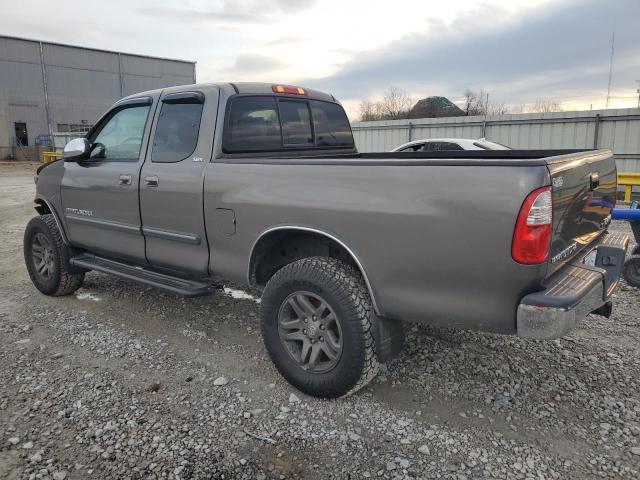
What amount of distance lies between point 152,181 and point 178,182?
33cm

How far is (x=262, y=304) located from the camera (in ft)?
11.1

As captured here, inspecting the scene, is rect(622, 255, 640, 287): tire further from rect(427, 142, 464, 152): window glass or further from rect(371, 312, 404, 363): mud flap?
rect(427, 142, 464, 152): window glass

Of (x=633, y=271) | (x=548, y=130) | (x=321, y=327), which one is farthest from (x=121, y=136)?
(x=548, y=130)

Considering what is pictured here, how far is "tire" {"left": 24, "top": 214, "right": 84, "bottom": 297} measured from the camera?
16.9ft

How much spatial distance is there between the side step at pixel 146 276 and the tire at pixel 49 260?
0.22m

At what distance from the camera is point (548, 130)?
49.6 feet

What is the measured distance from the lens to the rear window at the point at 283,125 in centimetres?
388

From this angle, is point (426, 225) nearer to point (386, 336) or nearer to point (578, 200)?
point (386, 336)

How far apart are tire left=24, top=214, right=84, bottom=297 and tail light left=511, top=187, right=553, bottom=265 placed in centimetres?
434

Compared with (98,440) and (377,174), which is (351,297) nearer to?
(377,174)

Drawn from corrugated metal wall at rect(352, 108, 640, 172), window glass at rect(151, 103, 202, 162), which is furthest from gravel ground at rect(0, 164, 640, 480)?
corrugated metal wall at rect(352, 108, 640, 172)

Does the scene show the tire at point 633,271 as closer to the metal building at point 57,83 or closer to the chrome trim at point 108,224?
the chrome trim at point 108,224

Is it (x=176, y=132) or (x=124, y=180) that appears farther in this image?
(x=124, y=180)

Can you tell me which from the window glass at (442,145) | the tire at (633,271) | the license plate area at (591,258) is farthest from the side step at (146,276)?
the window glass at (442,145)
